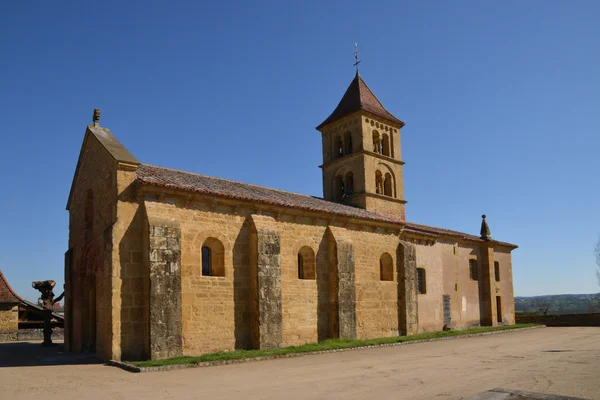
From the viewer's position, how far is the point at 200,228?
54.3 feet

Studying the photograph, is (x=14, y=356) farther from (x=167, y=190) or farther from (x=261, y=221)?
(x=261, y=221)

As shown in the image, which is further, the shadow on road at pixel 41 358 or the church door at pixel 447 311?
the church door at pixel 447 311

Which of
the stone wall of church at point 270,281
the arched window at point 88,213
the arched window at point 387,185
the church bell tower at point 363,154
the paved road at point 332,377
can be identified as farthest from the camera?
the arched window at point 387,185

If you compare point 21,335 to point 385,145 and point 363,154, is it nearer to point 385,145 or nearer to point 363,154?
point 363,154

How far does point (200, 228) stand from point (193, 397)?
7.92 metres

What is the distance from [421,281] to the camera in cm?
Answer: 2639

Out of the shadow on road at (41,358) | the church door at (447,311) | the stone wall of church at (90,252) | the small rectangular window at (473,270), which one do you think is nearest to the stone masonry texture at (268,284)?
the stone wall of church at (90,252)

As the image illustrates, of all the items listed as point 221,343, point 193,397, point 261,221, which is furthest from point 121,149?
point 193,397

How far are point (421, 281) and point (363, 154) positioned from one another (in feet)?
25.7

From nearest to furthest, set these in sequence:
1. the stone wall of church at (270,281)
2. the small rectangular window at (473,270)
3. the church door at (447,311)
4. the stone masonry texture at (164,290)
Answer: the stone masonry texture at (164,290) < the stone wall of church at (270,281) < the church door at (447,311) < the small rectangular window at (473,270)

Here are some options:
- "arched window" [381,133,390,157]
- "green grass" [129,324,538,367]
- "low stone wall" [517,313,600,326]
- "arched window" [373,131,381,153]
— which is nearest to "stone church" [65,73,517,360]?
"green grass" [129,324,538,367]

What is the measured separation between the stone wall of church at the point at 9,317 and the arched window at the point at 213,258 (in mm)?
16553

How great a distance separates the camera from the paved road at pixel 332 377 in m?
9.60

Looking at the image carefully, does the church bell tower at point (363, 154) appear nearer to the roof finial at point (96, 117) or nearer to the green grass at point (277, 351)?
the green grass at point (277, 351)
